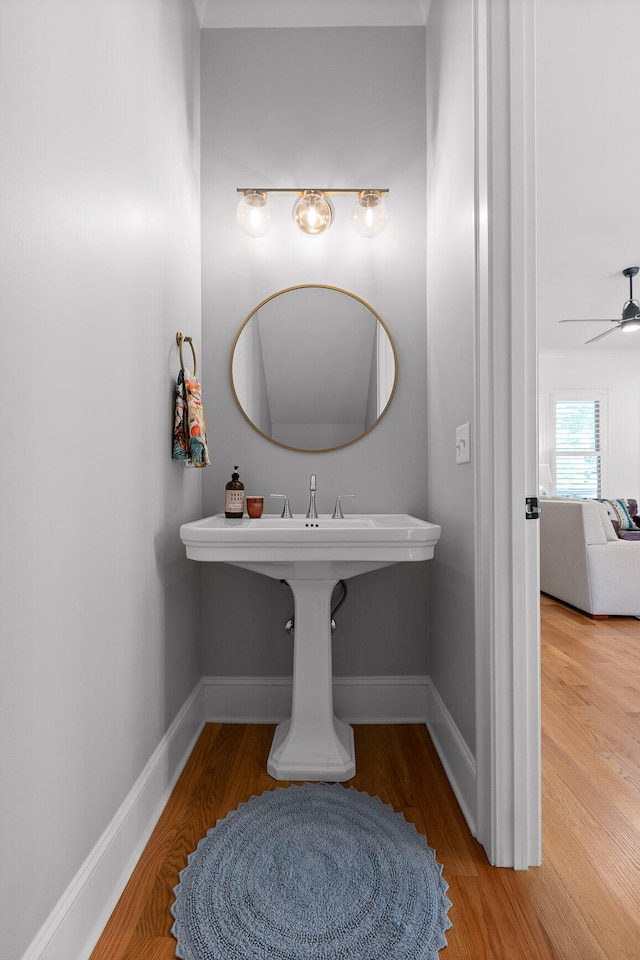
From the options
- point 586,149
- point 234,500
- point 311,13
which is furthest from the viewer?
point 586,149

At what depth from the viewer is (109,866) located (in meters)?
1.13

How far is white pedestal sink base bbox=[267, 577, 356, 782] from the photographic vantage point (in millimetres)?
1691

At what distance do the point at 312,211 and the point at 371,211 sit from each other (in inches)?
8.8

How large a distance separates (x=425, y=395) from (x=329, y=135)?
1090 millimetres

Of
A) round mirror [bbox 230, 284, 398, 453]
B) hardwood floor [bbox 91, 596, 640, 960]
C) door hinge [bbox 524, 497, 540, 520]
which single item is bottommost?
hardwood floor [bbox 91, 596, 640, 960]

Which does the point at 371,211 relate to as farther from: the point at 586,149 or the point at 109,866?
the point at 109,866

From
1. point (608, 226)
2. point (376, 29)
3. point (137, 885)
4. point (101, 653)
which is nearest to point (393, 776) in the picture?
point (137, 885)

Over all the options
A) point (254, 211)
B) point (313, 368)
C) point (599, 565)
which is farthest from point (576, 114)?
point (599, 565)

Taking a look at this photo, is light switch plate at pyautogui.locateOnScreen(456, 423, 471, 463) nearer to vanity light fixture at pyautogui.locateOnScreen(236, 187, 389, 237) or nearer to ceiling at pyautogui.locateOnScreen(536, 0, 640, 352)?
vanity light fixture at pyautogui.locateOnScreen(236, 187, 389, 237)

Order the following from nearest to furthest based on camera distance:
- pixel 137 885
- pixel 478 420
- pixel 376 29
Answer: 1. pixel 137 885
2. pixel 478 420
3. pixel 376 29

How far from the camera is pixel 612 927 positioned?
1.07 metres

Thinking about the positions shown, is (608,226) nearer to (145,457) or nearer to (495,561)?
(495,561)

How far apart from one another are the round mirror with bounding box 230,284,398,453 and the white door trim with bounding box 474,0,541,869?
2.75ft

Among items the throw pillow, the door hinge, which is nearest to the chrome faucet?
the door hinge
